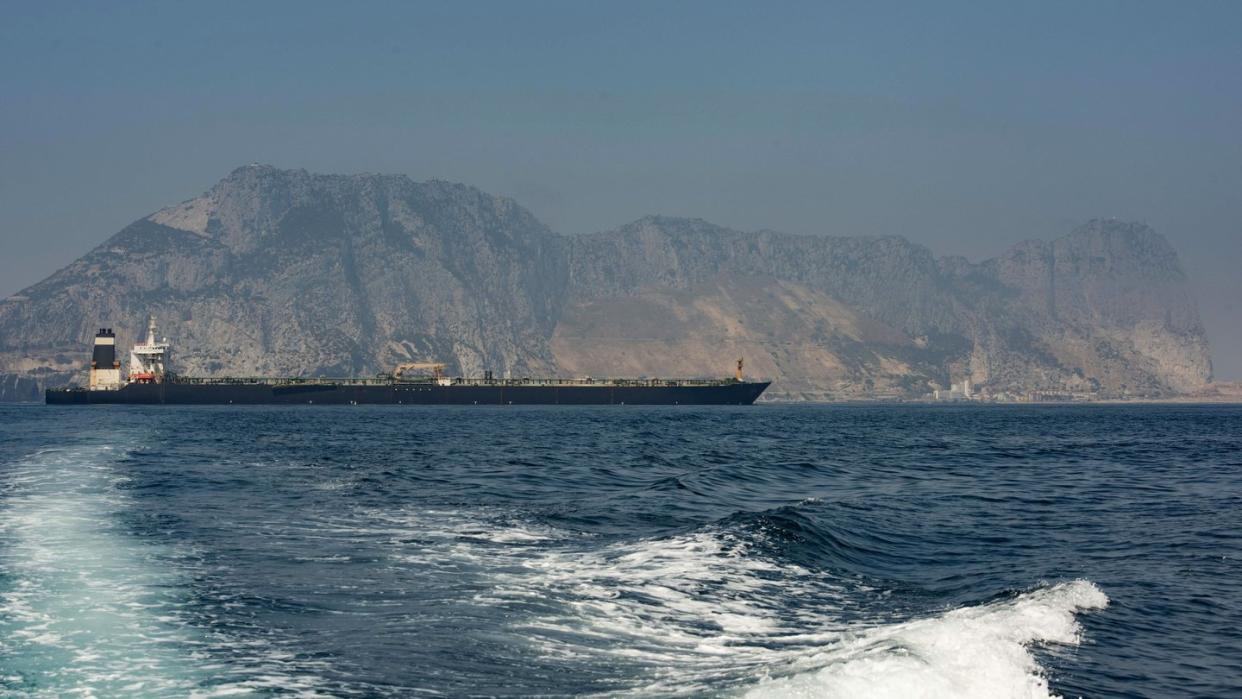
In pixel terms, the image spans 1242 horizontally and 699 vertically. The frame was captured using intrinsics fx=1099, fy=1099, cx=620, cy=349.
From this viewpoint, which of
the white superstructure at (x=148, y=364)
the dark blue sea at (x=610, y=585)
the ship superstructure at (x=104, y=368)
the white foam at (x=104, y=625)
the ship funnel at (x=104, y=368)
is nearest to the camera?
the white foam at (x=104, y=625)

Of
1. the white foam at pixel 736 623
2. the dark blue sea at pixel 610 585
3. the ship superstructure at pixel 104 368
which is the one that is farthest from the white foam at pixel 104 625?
the ship superstructure at pixel 104 368

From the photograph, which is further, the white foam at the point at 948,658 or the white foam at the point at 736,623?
the white foam at the point at 736,623

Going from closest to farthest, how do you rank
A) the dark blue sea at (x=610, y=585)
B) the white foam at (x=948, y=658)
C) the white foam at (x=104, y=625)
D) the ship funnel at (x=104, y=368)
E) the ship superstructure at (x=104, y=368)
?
1. the white foam at (x=948, y=658)
2. the white foam at (x=104, y=625)
3. the dark blue sea at (x=610, y=585)
4. the ship superstructure at (x=104, y=368)
5. the ship funnel at (x=104, y=368)

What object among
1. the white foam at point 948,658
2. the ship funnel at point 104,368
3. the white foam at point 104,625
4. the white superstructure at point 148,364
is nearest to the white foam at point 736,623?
the white foam at point 948,658

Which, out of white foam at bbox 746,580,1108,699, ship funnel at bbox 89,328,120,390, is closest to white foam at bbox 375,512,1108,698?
white foam at bbox 746,580,1108,699

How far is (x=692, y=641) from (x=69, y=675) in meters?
9.02

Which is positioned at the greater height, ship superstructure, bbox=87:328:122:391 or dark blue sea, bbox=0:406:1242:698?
ship superstructure, bbox=87:328:122:391

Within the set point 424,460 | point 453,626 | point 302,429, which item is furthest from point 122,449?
point 453,626

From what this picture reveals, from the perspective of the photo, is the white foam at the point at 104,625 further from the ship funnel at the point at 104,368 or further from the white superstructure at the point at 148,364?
the ship funnel at the point at 104,368

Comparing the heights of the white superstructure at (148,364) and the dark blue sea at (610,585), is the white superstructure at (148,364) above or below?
above

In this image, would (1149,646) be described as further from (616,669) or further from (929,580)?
(616,669)

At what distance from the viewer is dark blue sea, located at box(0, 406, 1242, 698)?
15.0 meters

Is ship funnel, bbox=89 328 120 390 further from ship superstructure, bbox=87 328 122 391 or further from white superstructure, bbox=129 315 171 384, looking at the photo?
white superstructure, bbox=129 315 171 384

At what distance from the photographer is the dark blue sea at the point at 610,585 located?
15.0 m
